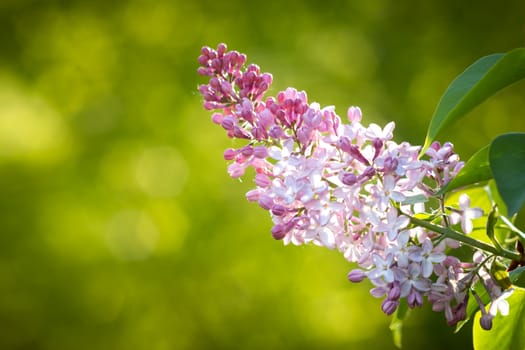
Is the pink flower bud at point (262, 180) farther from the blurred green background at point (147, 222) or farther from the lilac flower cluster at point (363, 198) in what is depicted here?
the blurred green background at point (147, 222)

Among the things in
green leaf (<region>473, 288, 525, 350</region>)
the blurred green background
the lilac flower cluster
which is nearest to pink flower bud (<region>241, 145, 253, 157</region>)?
the lilac flower cluster

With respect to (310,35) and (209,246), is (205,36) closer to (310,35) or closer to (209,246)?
(310,35)

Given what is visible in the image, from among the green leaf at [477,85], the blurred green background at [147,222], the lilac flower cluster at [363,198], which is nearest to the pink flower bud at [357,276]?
the lilac flower cluster at [363,198]

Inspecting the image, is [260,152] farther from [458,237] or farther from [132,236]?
[132,236]

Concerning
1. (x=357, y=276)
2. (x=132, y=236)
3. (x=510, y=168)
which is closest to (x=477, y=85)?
(x=510, y=168)

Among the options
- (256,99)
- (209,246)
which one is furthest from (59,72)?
(256,99)

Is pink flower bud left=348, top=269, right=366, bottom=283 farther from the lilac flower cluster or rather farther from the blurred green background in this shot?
the blurred green background
